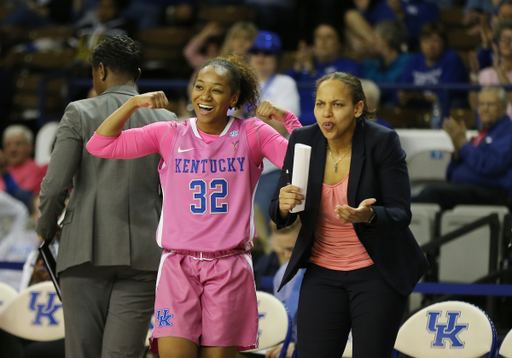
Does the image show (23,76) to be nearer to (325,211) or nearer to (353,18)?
(353,18)

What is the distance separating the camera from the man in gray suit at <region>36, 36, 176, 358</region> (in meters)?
3.12

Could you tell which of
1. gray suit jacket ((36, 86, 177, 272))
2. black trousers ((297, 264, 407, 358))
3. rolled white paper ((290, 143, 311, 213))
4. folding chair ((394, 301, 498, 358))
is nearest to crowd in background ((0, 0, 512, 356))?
folding chair ((394, 301, 498, 358))

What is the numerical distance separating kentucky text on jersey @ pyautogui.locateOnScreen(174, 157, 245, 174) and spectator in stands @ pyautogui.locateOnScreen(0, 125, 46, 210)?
4.64 meters

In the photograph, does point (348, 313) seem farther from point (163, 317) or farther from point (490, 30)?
point (490, 30)

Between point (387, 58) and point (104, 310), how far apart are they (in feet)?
16.8

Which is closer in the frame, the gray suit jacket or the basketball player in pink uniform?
the basketball player in pink uniform

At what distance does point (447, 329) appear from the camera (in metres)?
3.86

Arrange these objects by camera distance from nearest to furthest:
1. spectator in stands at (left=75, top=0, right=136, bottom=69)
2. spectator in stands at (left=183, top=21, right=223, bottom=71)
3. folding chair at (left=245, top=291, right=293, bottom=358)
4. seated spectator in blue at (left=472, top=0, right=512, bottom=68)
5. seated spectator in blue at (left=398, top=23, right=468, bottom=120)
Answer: folding chair at (left=245, top=291, right=293, bottom=358) < seated spectator in blue at (left=472, top=0, right=512, bottom=68) < seated spectator in blue at (left=398, top=23, right=468, bottom=120) < spectator in stands at (left=183, top=21, right=223, bottom=71) < spectator in stands at (left=75, top=0, right=136, bottom=69)

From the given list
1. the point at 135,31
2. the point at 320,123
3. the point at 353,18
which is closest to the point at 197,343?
the point at 320,123

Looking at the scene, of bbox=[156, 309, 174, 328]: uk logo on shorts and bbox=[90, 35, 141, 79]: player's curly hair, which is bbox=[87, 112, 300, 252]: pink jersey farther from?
bbox=[90, 35, 141, 79]: player's curly hair

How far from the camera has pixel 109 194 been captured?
3164mm

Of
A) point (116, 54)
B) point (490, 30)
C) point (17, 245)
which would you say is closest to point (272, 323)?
point (116, 54)

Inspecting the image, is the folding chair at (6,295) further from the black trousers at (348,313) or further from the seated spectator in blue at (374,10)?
the seated spectator in blue at (374,10)

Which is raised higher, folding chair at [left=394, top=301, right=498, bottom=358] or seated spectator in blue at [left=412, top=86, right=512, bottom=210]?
seated spectator in blue at [left=412, top=86, right=512, bottom=210]
